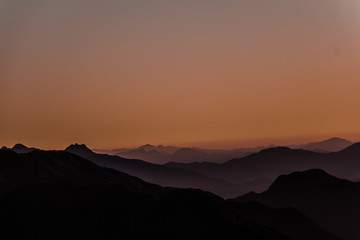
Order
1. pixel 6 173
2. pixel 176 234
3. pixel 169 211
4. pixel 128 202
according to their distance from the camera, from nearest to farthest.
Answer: pixel 176 234
pixel 169 211
pixel 128 202
pixel 6 173

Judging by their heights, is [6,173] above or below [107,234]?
above

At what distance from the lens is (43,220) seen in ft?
495

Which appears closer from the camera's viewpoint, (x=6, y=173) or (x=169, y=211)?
(x=169, y=211)

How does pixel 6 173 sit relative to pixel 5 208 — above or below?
above

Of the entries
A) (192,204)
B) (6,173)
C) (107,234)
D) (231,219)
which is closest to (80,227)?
(107,234)

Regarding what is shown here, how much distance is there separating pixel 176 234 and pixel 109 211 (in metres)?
23.9

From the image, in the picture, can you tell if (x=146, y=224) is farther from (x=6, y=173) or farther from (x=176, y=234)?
(x=6, y=173)

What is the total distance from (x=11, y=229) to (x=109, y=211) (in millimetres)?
26863

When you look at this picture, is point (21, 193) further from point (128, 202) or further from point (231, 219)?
point (231, 219)

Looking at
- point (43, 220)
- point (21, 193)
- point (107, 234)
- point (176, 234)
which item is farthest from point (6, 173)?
point (176, 234)

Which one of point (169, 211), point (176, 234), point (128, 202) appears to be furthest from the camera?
point (128, 202)

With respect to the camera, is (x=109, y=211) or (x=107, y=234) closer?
(x=107, y=234)

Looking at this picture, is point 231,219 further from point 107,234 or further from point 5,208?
point 5,208

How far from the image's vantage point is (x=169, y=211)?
156 metres
